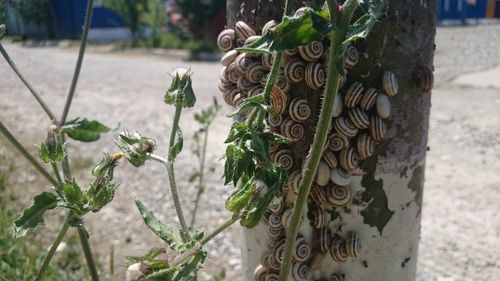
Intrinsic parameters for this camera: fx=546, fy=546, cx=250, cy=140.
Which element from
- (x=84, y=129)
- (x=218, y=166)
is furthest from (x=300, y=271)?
(x=218, y=166)

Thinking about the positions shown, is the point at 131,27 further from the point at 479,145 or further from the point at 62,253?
the point at 62,253

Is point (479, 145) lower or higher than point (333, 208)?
lower

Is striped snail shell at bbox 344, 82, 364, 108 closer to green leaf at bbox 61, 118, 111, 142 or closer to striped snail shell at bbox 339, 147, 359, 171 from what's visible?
striped snail shell at bbox 339, 147, 359, 171

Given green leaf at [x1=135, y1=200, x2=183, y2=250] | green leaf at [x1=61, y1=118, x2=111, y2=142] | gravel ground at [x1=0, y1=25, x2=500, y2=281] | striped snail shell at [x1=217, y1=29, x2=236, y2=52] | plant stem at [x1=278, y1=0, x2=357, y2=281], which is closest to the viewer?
plant stem at [x1=278, y1=0, x2=357, y2=281]

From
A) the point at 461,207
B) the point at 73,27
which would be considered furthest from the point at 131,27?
the point at 461,207

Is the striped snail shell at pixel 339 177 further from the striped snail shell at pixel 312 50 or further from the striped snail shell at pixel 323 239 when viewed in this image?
the striped snail shell at pixel 312 50

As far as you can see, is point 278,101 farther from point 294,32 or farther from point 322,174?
point 294,32

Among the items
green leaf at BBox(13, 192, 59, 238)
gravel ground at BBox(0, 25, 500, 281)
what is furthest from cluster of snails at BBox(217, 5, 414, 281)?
gravel ground at BBox(0, 25, 500, 281)
